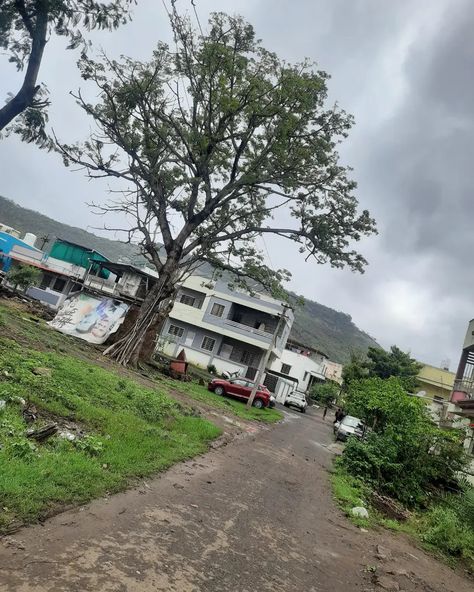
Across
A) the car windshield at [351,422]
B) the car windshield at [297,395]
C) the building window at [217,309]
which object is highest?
the building window at [217,309]

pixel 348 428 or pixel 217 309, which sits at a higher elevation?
pixel 217 309

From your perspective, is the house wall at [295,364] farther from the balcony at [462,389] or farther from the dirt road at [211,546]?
the dirt road at [211,546]

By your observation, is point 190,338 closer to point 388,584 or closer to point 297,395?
point 297,395

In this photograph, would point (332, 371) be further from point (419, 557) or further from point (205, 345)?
point (419, 557)

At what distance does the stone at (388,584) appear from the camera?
17.9 feet

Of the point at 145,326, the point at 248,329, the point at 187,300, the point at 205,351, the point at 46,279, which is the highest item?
the point at 187,300

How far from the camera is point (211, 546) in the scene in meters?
4.85

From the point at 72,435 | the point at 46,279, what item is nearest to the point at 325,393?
the point at 46,279

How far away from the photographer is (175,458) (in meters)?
7.93

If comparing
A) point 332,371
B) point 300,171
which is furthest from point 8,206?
point 300,171

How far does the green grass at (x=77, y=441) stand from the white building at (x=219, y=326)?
30.0 meters

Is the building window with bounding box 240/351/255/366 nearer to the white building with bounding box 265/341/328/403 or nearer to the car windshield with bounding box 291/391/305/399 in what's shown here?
the white building with bounding box 265/341/328/403

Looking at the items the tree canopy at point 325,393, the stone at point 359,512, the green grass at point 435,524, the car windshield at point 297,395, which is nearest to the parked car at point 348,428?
the green grass at point 435,524

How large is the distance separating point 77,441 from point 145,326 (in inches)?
636
